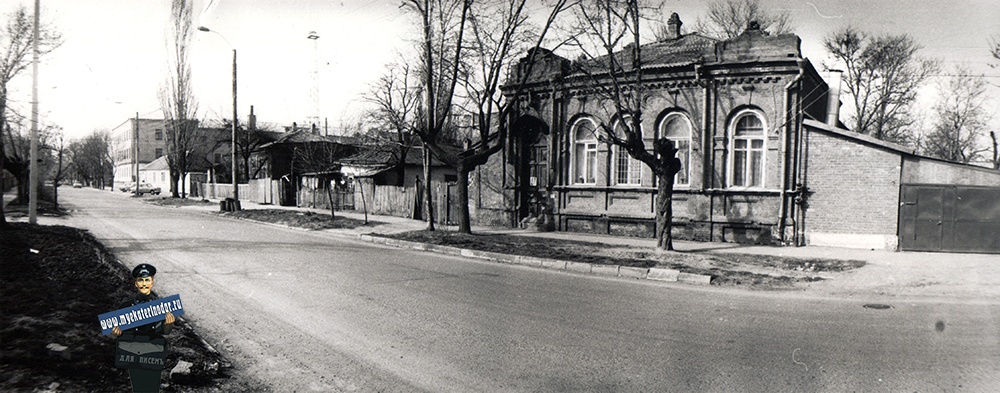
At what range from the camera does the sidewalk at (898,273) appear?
362 inches

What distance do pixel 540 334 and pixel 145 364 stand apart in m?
3.99

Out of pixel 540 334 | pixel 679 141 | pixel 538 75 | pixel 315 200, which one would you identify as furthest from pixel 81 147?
pixel 540 334

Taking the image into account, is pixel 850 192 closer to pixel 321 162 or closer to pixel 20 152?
pixel 321 162

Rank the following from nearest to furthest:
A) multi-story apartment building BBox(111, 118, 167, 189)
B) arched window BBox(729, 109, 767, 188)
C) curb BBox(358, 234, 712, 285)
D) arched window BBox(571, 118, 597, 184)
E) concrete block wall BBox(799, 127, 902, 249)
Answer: curb BBox(358, 234, 712, 285), concrete block wall BBox(799, 127, 902, 249), arched window BBox(729, 109, 767, 188), arched window BBox(571, 118, 597, 184), multi-story apartment building BBox(111, 118, 167, 189)

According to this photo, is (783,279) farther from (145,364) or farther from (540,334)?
(145,364)

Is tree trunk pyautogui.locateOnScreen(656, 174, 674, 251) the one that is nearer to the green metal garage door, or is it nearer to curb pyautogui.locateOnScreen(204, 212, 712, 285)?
curb pyautogui.locateOnScreen(204, 212, 712, 285)

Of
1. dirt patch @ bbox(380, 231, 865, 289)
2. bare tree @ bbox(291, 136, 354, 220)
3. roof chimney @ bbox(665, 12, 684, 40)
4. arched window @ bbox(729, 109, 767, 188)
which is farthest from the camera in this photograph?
bare tree @ bbox(291, 136, 354, 220)

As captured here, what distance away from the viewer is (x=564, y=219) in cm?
1939

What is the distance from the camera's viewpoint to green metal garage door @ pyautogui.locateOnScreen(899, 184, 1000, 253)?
13.6 metres

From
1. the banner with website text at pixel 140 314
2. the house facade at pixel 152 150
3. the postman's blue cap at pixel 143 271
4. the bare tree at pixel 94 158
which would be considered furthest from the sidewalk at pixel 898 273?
the bare tree at pixel 94 158

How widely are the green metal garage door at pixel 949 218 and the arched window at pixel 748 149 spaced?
3643 millimetres

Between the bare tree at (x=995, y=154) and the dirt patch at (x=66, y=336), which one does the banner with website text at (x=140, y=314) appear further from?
the bare tree at (x=995, y=154)

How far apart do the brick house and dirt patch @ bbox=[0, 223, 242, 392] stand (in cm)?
1241

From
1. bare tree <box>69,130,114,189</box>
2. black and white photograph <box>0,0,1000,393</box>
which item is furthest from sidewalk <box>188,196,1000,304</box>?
bare tree <box>69,130,114,189</box>
